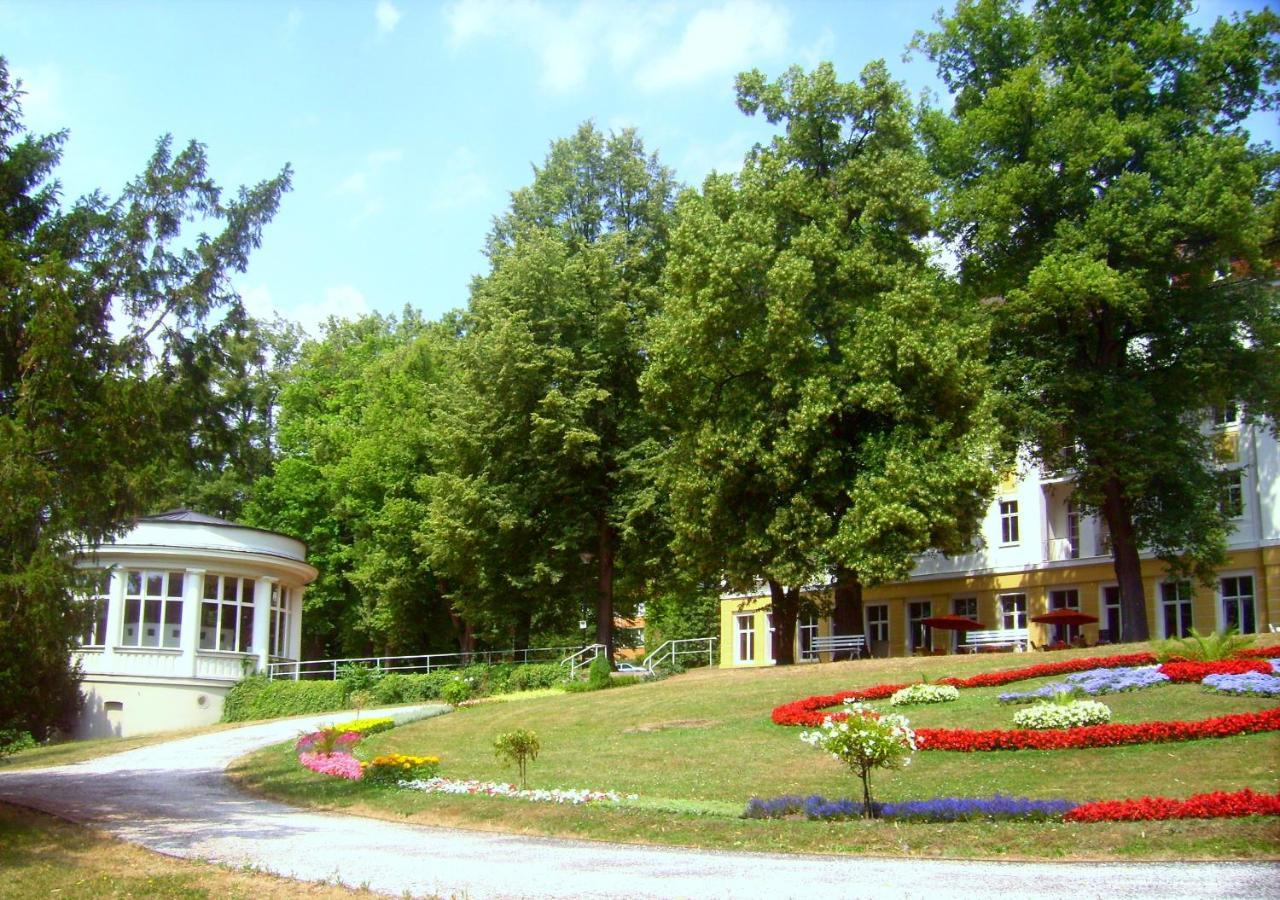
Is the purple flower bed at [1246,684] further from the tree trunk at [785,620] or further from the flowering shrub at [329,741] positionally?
the flowering shrub at [329,741]

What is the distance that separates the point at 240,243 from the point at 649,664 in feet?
81.7

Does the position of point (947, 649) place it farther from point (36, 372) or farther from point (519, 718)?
point (36, 372)

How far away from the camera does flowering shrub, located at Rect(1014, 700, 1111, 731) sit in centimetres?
1877

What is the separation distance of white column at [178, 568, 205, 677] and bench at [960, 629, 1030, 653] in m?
24.6

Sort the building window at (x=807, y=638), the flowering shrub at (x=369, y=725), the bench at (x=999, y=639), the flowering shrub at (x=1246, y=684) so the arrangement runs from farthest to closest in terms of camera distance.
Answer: the building window at (x=807, y=638) → the bench at (x=999, y=639) → the flowering shrub at (x=369, y=725) → the flowering shrub at (x=1246, y=684)

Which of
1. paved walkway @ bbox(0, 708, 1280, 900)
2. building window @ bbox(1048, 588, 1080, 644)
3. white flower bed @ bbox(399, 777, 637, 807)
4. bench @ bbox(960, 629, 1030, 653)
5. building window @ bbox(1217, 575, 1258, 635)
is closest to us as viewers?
paved walkway @ bbox(0, 708, 1280, 900)

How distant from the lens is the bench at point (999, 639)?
3916 cm

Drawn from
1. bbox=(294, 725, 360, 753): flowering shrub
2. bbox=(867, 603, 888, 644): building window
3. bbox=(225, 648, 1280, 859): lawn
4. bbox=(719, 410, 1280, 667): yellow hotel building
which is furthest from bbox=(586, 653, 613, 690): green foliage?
bbox=(867, 603, 888, 644): building window

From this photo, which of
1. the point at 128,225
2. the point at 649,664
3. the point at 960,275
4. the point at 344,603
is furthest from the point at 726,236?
the point at 344,603

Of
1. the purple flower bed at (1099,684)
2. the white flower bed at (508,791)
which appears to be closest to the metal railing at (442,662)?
the white flower bed at (508,791)

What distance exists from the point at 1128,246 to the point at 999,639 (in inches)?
588

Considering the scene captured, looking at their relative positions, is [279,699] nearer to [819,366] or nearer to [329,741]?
[329,741]

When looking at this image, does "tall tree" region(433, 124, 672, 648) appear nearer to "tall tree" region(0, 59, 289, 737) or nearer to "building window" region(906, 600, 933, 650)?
"building window" region(906, 600, 933, 650)

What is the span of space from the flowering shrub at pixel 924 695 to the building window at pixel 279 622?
23.5 meters
